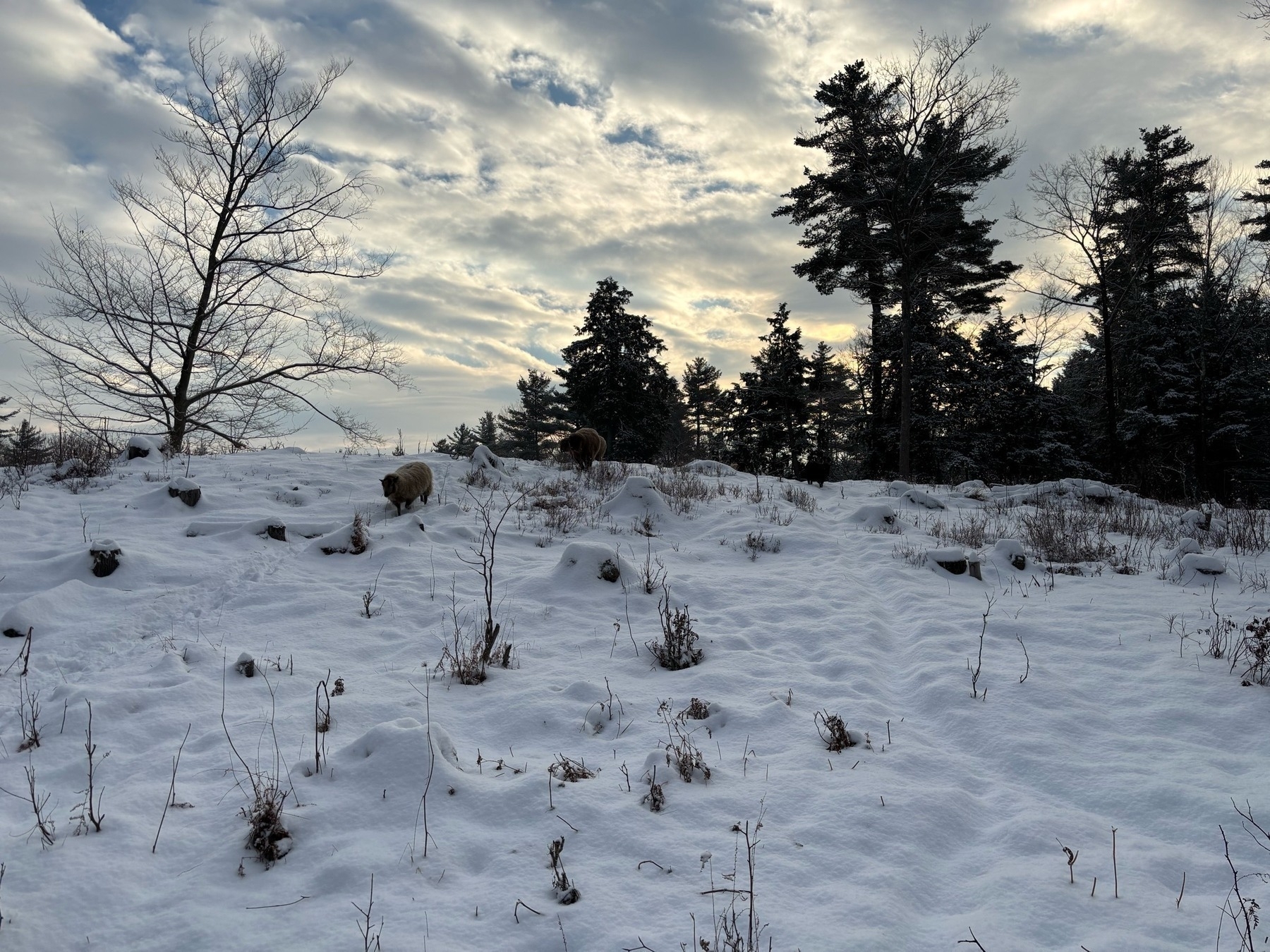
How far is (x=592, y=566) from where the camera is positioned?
6227 mm

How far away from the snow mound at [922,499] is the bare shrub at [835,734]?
9.02 m

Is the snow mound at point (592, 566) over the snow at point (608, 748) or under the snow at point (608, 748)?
over

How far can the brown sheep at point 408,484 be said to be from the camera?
835 centimetres

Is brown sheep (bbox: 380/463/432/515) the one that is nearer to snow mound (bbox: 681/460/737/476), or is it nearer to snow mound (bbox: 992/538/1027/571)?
snow mound (bbox: 681/460/737/476)

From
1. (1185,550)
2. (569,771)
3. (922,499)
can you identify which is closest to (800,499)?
(922,499)

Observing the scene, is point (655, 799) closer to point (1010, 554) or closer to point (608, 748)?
point (608, 748)

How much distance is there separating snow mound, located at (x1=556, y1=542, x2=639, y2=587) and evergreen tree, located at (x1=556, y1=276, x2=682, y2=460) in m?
28.5

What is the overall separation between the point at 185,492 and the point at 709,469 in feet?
31.9

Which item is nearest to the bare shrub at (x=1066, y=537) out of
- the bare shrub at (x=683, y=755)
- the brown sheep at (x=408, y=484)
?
the bare shrub at (x=683, y=755)

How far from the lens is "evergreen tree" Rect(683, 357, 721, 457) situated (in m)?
49.6

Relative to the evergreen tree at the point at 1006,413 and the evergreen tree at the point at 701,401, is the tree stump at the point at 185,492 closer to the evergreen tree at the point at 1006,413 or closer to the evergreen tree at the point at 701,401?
the evergreen tree at the point at 1006,413

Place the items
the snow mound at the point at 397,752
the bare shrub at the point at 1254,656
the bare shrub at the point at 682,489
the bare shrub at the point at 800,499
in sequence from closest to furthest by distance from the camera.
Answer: the snow mound at the point at 397,752 < the bare shrub at the point at 1254,656 < the bare shrub at the point at 682,489 < the bare shrub at the point at 800,499

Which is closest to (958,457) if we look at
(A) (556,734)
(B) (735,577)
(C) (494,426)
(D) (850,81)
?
(D) (850,81)

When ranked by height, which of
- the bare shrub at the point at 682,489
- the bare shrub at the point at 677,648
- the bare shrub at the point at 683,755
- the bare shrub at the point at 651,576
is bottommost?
the bare shrub at the point at 683,755
